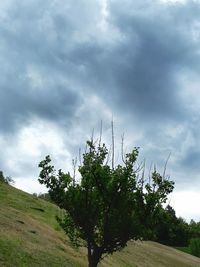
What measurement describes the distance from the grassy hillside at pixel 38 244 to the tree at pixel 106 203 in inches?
288

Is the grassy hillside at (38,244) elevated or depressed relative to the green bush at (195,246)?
depressed

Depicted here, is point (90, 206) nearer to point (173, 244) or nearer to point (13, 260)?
point (13, 260)

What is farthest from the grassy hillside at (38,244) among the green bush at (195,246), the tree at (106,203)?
the green bush at (195,246)

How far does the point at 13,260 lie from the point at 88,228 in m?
8.62

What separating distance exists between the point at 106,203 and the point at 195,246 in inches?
3157

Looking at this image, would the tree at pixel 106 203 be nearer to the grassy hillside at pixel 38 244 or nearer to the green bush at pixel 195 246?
the grassy hillside at pixel 38 244

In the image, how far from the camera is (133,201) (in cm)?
3111

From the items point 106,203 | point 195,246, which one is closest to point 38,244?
point 106,203

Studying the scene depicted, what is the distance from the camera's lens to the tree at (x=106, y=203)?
30531 mm

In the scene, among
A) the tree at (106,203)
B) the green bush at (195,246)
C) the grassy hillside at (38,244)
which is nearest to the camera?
the tree at (106,203)

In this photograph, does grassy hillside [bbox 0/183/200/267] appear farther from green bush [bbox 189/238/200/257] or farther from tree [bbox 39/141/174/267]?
green bush [bbox 189/238/200/257]

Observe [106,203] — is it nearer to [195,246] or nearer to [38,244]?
[38,244]

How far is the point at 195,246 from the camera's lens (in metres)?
106

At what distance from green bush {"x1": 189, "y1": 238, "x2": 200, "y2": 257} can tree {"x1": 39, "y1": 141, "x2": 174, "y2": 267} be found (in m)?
77.3
